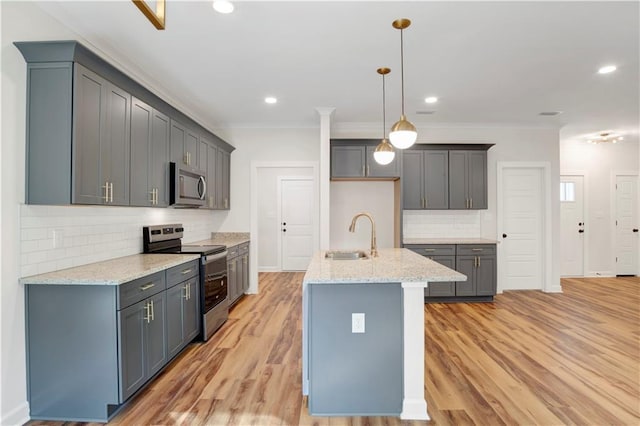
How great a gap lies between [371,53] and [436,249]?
9.80ft

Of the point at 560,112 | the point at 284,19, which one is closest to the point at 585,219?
the point at 560,112

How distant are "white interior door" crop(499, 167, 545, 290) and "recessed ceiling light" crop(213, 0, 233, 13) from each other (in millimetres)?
4854

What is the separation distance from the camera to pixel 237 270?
Answer: 461 centimetres

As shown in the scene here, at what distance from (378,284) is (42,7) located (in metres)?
2.88

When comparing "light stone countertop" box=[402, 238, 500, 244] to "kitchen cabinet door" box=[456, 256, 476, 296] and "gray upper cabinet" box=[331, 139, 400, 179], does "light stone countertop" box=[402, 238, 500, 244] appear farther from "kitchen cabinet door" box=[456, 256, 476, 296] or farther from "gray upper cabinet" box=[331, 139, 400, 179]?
"gray upper cabinet" box=[331, 139, 400, 179]

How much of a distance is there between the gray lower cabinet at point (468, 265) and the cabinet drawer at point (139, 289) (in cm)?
339

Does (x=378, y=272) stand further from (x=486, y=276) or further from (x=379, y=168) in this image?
(x=486, y=276)

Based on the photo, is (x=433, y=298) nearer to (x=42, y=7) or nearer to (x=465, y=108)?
(x=465, y=108)

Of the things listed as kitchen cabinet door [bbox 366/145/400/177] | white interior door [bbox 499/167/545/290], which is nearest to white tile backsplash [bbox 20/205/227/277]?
kitchen cabinet door [bbox 366/145/400/177]

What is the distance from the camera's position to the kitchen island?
2.19 m

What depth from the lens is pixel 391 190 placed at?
18.6ft

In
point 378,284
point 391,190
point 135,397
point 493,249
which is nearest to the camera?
point 378,284

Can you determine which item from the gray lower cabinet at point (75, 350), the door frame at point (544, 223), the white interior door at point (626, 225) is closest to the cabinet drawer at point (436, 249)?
the door frame at point (544, 223)

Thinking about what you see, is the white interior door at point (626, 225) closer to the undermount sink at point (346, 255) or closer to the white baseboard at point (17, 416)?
the undermount sink at point (346, 255)
